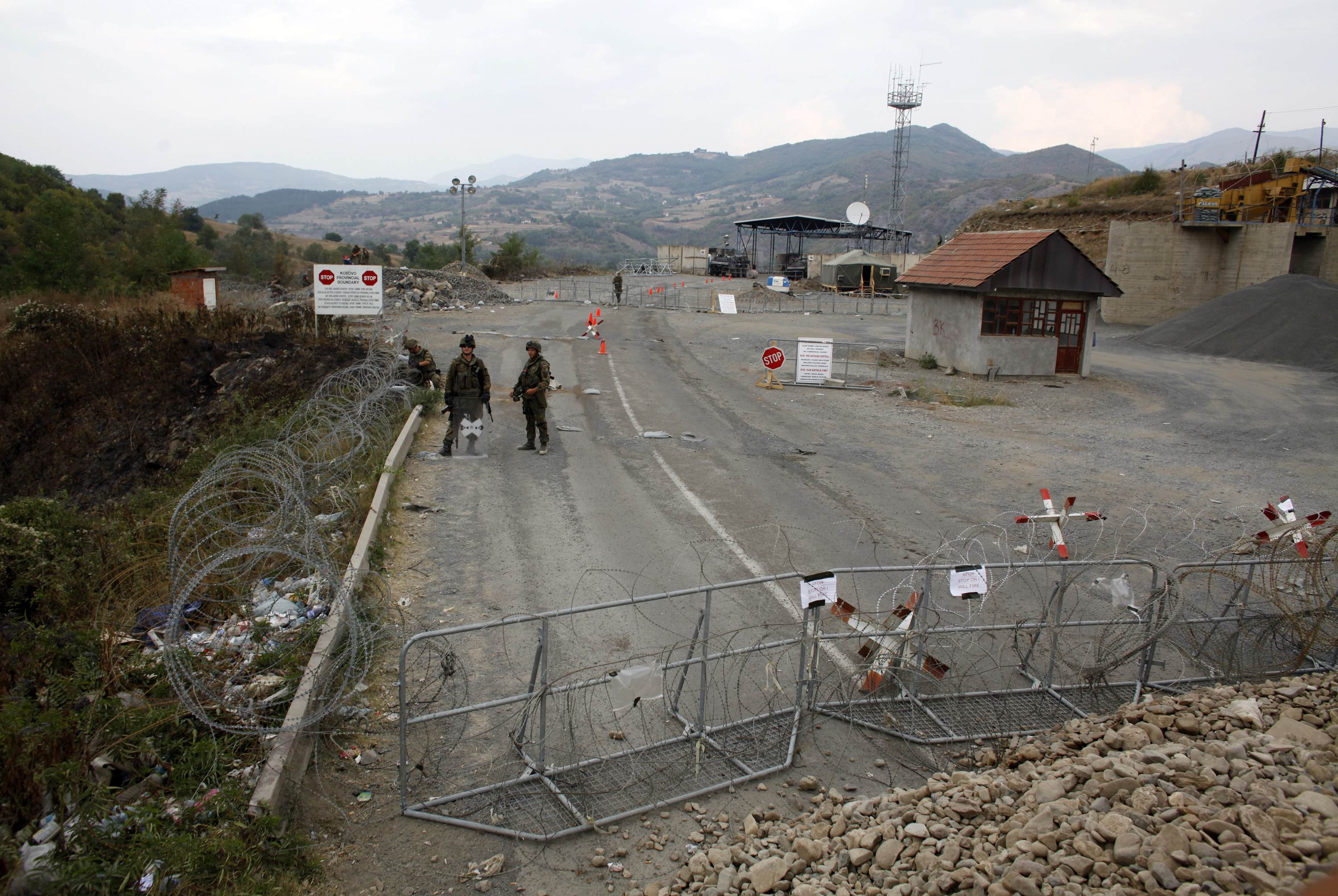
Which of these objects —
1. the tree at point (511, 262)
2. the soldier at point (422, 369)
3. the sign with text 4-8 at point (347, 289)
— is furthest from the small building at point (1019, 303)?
the tree at point (511, 262)

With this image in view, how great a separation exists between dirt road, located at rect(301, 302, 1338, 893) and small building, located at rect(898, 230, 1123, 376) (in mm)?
1123

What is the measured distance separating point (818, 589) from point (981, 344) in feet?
67.9

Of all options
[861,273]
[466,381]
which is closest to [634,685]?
[466,381]

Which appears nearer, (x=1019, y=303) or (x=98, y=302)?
(x=1019, y=303)

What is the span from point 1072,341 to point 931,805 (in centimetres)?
2358

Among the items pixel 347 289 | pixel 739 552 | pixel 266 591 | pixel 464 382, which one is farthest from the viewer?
pixel 347 289

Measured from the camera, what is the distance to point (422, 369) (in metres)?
18.2

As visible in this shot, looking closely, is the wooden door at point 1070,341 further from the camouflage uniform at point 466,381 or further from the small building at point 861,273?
the small building at point 861,273

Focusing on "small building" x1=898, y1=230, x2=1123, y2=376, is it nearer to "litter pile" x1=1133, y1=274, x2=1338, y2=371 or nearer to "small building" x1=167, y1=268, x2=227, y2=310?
"litter pile" x1=1133, y1=274, x2=1338, y2=371

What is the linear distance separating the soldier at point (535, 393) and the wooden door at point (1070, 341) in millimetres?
17269

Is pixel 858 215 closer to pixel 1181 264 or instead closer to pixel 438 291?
pixel 1181 264

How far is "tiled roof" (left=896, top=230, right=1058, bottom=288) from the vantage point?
23.6 m

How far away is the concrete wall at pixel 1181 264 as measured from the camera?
39.3m

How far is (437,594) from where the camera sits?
846 cm
